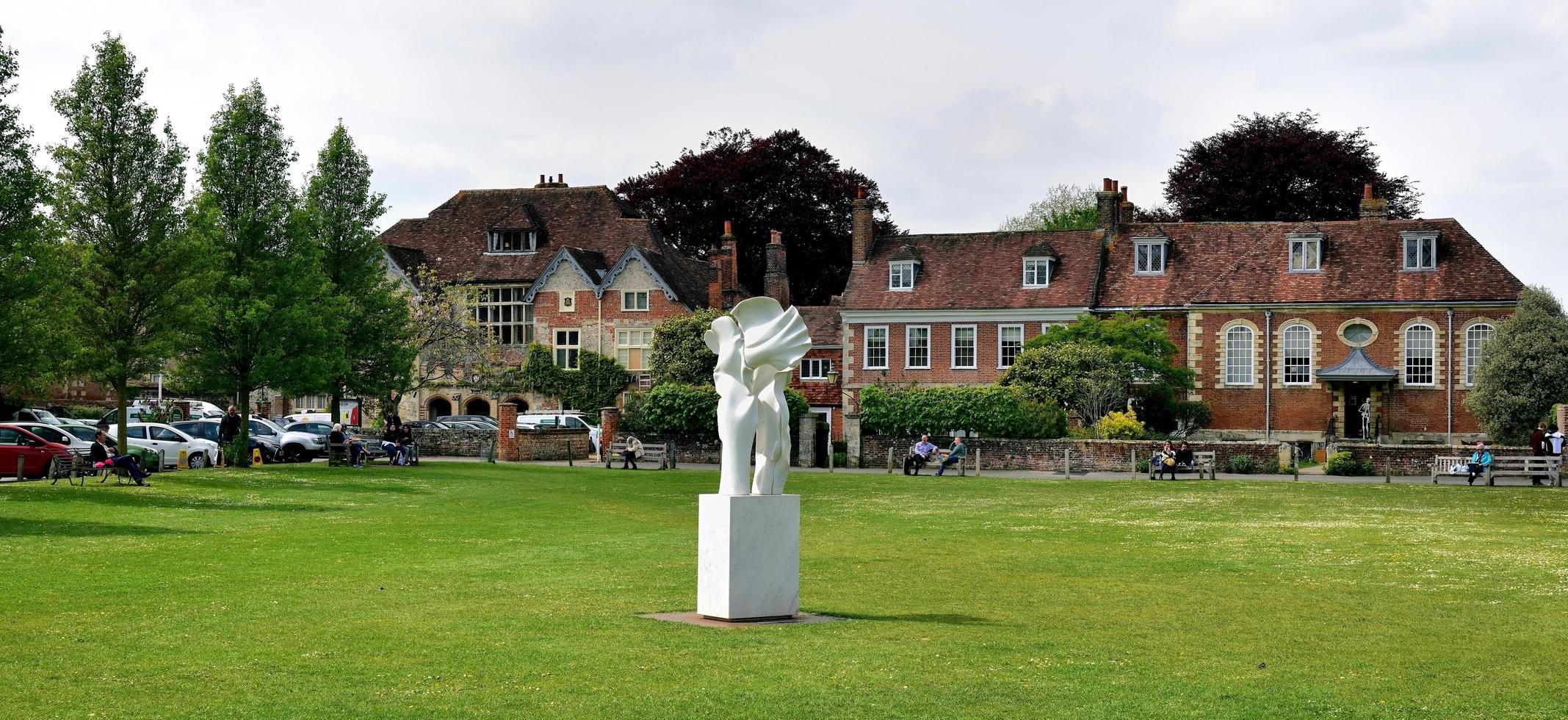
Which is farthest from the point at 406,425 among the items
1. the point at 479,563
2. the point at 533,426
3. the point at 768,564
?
the point at 768,564

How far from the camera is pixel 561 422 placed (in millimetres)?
58344

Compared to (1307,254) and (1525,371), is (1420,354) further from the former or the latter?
(1525,371)

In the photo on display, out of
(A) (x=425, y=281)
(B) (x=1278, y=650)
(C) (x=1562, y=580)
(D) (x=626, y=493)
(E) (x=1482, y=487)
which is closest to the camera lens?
(B) (x=1278, y=650)

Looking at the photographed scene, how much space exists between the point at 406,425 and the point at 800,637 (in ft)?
117

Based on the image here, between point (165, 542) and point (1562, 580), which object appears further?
point (165, 542)

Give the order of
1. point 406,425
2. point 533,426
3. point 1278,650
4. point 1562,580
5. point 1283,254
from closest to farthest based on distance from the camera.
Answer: point 1278,650 → point 1562,580 → point 406,425 → point 533,426 → point 1283,254

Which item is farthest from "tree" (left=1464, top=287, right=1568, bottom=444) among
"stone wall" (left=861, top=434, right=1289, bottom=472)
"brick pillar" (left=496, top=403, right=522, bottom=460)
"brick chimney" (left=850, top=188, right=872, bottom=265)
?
"brick pillar" (left=496, top=403, right=522, bottom=460)

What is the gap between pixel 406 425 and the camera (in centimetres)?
4650

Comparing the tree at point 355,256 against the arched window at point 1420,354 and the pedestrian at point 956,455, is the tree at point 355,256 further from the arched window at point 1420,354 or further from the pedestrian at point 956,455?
the arched window at point 1420,354

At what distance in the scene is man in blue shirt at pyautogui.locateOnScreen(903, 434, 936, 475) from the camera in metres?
44.9

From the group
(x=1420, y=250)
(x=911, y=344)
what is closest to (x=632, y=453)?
(x=911, y=344)

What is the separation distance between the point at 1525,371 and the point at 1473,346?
5727 millimetres

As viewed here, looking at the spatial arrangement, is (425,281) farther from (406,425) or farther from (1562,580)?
(1562,580)

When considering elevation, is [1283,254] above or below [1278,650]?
above
